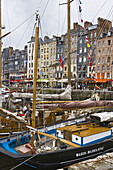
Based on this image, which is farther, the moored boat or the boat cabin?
the boat cabin

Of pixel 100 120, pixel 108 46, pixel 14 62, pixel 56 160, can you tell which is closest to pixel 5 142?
pixel 56 160

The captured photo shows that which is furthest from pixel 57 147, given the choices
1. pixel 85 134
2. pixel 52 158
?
pixel 85 134

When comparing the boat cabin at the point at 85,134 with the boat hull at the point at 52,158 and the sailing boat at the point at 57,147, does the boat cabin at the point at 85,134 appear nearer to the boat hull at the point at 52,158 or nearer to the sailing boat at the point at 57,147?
the sailing boat at the point at 57,147

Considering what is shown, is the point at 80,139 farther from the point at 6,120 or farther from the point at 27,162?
the point at 6,120

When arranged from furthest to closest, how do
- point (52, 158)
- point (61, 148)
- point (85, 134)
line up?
point (85, 134) → point (61, 148) → point (52, 158)

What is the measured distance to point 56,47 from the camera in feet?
178

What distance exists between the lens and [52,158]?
19.9 feet

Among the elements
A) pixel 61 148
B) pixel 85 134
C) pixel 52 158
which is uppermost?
pixel 85 134

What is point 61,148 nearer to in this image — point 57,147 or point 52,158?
point 57,147

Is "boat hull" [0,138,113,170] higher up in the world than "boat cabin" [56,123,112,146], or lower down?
lower down

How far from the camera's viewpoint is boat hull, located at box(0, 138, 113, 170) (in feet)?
18.6

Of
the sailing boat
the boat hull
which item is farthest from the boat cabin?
the boat hull

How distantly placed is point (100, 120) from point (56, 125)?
7.92 feet

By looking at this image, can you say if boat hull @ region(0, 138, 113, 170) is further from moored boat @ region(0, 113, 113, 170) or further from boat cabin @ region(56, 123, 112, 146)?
boat cabin @ region(56, 123, 112, 146)
